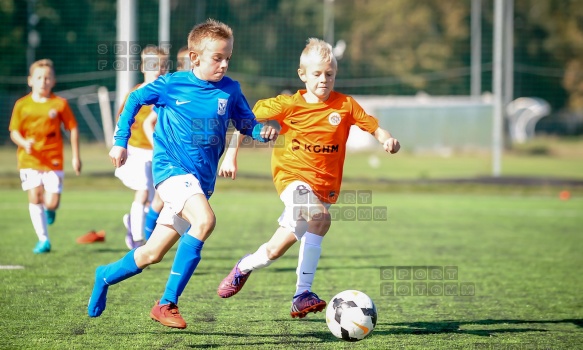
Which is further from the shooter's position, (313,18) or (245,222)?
(313,18)

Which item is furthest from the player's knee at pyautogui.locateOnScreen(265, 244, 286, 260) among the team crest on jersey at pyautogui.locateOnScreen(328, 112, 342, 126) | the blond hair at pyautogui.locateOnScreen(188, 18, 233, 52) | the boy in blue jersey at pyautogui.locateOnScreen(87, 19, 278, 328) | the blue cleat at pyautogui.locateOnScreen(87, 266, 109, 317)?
the blond hair at pyautogui.locateOnScreen(188, 18, 233, 52)

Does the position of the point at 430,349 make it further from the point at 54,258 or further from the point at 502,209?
the point at 502,209

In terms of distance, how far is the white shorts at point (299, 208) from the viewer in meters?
5.57

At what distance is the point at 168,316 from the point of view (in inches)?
187

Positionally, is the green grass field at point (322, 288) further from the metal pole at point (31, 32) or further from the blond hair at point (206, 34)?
the metal pole at point (31, 32)

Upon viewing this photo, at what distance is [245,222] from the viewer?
458 inches

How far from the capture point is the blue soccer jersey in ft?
16.7

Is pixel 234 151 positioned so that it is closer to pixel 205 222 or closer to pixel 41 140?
pixel 205 222

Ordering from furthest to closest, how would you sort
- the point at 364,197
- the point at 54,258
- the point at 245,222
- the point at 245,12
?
the point at 245,12
the point at 364,197
the point at 245,222
the point at 54,258

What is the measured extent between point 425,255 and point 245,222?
3490 mm

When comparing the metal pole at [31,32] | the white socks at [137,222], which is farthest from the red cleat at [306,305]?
the metal pole at [31,32]

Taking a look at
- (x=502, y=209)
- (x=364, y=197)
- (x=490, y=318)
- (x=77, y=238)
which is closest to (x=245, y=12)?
(x=364, y=197)

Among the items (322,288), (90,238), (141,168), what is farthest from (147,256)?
(90,238)

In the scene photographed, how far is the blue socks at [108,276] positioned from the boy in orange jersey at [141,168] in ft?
9.41
